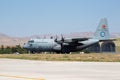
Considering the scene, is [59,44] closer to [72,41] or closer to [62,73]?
[72,41]

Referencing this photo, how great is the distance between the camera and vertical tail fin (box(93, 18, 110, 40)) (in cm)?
6912

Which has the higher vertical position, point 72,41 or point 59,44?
point 72,41

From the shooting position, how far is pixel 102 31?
6956 centimetres

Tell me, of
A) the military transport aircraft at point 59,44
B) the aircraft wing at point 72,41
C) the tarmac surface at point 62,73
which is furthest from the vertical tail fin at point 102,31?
the tarmac surface at point 62,73

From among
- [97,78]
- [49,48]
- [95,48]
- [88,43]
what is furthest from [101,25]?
[97,78]

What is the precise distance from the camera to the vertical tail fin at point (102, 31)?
69125mm

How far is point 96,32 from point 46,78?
183 feet

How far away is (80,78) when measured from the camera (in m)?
14.5

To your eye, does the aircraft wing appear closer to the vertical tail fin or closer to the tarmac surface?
the vertical tail fin

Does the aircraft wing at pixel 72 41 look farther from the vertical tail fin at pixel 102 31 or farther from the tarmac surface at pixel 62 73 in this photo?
the tarmac surface at pixel 62 73

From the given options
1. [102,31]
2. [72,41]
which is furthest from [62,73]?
[102,31]

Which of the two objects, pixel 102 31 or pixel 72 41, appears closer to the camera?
pixel 72 41

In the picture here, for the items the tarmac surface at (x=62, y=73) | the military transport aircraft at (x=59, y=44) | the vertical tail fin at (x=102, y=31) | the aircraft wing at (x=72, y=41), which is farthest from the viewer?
the vertical tail fin at (x=102, y=31)

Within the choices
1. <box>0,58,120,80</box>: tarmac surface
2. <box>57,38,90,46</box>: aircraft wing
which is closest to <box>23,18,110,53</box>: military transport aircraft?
<box>57,38,90,46</box>: aircraft wing
